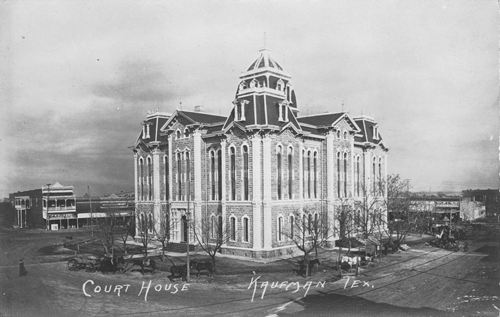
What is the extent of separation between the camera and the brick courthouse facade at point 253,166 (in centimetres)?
3588

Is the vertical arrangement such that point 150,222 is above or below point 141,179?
below

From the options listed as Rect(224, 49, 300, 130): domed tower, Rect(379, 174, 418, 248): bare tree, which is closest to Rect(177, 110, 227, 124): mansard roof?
Rect(224, 49, 300, 130): domed tower

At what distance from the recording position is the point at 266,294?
24297mm

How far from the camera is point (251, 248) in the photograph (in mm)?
35688

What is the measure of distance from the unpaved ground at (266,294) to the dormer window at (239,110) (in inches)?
509

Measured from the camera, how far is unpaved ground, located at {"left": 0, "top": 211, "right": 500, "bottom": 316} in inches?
838

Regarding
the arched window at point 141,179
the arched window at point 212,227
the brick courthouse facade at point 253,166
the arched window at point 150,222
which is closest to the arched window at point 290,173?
the brick courthouse facade at point 253,166

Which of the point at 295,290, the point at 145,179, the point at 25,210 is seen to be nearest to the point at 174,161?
the point at 145,179

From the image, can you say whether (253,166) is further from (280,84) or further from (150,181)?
(150,181)

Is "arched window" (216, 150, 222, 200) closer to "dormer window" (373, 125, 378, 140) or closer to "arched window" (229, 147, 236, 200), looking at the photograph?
"arched window" (229, 147, 236, 200)

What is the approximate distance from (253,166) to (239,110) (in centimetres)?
566

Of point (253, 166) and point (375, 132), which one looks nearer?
point (253, 166)

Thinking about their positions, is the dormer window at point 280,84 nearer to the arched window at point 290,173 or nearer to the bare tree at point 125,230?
the arched window at point 290,173

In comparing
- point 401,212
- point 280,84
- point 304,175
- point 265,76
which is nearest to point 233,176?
point 304,175
